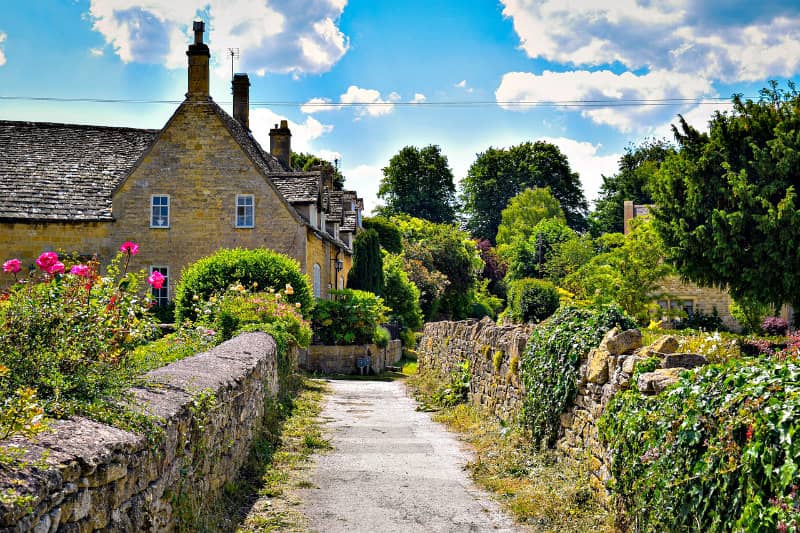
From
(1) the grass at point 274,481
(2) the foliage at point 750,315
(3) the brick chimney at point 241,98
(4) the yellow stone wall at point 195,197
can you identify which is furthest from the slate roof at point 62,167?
(2) the foliage at point 750,315

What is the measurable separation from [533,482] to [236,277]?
44.7 feet

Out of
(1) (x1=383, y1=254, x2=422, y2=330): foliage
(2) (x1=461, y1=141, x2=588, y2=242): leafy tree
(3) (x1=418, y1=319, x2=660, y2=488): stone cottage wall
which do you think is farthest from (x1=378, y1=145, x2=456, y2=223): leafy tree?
(3) (x1=418, y1=319, x2=660, y2=488): stone cottage wall

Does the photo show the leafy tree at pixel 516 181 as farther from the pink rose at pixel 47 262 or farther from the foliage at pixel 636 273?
the pink rose at pixel 47 262

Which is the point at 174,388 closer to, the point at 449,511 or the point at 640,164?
the point at 449,511

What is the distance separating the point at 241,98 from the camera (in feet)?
106

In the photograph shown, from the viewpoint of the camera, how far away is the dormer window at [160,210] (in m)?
25.9

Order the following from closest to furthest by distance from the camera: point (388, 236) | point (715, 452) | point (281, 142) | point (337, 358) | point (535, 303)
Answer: point (715, 452), point (337, 358), point (535, 303), point (281, 142), point (388, 236)

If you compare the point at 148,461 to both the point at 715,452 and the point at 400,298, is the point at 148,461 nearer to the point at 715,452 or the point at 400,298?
the point at 715,452

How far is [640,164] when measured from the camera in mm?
66562

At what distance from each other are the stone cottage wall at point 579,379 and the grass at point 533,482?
6.7 inches

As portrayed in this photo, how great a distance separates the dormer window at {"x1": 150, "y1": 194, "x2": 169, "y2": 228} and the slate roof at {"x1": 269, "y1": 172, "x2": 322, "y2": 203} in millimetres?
3669

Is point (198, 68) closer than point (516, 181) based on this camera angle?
Yes

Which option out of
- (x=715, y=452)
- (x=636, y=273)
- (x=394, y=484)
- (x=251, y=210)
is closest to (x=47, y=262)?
(x=394, y=484)

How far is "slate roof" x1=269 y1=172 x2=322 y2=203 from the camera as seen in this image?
26.4m
